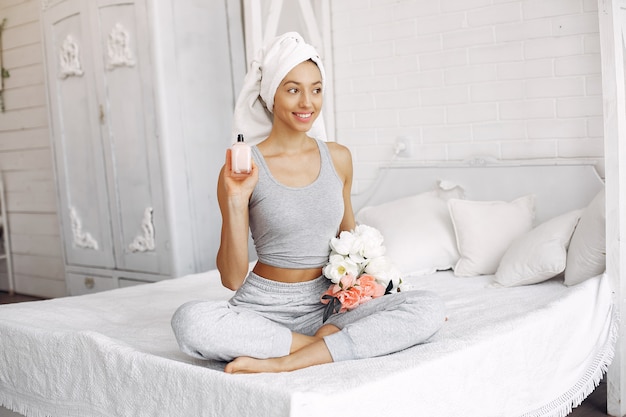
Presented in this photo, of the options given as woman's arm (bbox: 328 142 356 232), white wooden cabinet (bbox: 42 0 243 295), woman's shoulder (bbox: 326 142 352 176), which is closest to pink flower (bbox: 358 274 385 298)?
woman's arm (bbox: 328 142 356 232)

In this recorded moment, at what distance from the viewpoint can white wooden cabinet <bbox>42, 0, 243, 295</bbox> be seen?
3.90 meters

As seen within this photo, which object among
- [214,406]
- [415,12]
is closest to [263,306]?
[214,406]

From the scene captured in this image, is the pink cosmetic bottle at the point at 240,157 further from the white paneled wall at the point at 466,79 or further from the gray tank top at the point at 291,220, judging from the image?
the white paneled wall at the point at 466,79

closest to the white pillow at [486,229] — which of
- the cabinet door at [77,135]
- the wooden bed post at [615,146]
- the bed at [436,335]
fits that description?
the bed at [436,335]

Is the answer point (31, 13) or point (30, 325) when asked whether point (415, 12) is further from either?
point (31, 13)

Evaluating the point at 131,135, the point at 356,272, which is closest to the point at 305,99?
the point at 356,272

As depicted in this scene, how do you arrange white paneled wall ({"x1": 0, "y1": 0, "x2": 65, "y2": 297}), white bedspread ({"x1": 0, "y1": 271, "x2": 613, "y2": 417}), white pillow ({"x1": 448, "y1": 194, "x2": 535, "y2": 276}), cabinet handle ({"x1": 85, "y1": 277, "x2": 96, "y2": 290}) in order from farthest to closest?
white paneled wall ({"x1": 0, "y1": 0, "x2": 65, "y2": 297}), cabinet handle ({"x1": 85, "y1": 277, "x2": 96, "y2": 290}), white pillow ({"x1": 448, "y1": 194, "x2": 535, "y2": 276}), white bedspread ({"x1": 0, "y1": 271, "x2": 613, "y2": 417})

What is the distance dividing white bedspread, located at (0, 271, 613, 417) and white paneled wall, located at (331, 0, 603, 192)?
827 millimetres

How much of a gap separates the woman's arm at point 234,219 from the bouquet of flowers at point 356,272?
270 millimetres

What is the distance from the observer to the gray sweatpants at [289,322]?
1.84 meters

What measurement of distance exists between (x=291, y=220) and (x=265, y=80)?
0.44m

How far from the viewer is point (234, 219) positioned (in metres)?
2.03

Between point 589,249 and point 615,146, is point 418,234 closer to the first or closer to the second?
point 589,249

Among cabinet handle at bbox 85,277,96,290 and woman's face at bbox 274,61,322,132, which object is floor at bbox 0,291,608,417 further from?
cabinet handle at bbox 85,277,96,290
